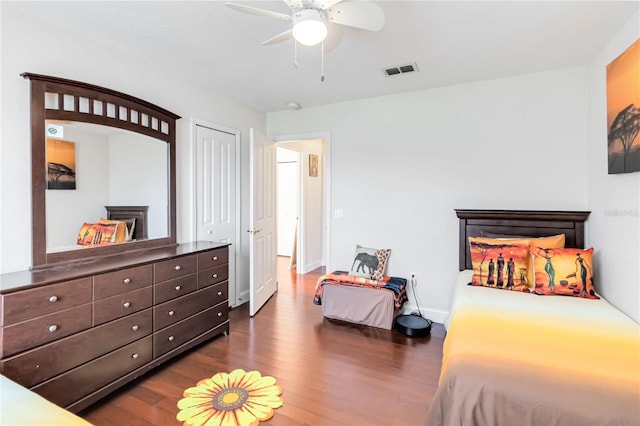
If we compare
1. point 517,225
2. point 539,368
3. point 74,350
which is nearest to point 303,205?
point 517,225

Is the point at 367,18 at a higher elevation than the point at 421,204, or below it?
higher

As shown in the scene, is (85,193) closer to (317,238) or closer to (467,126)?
(467,126)

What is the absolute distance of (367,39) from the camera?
230 centimetres

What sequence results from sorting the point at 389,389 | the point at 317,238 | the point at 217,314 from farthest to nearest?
1. the point at 317,238
2. the point at 217,314
3. the point at 389,389

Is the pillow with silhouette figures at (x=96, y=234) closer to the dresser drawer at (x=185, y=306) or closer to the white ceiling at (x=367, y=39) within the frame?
the dresser drawer at (x=185, y=306)

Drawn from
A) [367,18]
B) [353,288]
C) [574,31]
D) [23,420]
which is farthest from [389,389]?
[574,31]

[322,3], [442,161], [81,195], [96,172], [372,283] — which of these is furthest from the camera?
[442,161]

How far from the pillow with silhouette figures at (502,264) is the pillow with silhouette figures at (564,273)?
10cm

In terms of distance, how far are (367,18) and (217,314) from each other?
2648 mm

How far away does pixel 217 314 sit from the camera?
2.89 metres

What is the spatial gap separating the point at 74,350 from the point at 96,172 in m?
1.29

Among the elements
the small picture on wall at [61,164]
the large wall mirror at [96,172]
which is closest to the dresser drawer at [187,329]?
the large wall mirror at [96,172]

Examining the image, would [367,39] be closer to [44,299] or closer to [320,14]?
[320,14]

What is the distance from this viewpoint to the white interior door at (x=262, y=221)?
349cm
